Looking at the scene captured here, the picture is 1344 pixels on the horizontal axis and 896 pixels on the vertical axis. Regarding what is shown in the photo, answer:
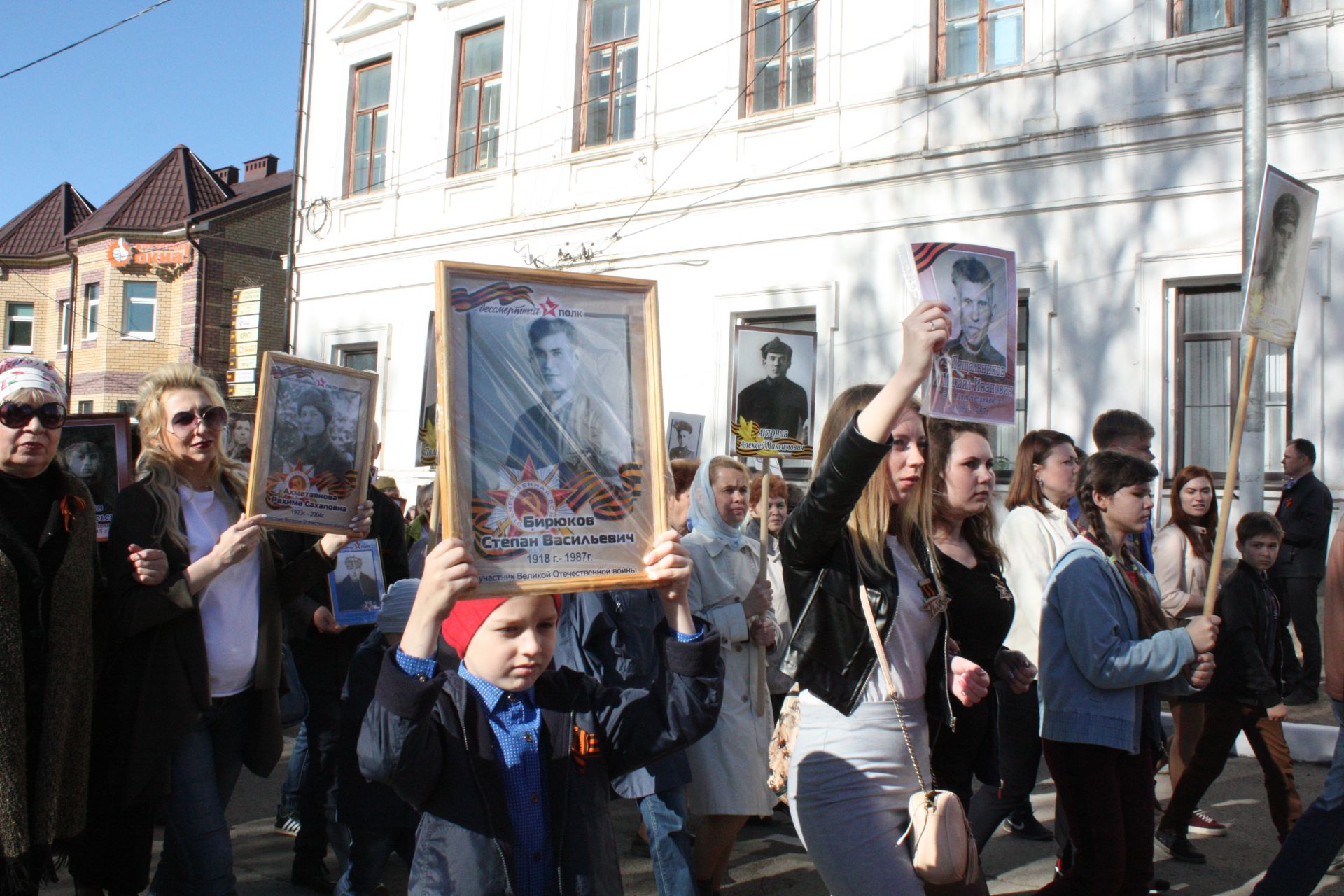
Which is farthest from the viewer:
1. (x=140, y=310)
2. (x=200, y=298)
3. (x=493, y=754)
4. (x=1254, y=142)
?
(x=140, y=310)

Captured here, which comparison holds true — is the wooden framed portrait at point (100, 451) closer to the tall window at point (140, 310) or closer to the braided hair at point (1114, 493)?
the braided hair at point (1114, 493)

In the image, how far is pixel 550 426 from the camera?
2520 mm

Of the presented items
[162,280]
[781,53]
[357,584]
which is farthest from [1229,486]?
[162,280]

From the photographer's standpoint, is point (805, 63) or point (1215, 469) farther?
point (805, 63)

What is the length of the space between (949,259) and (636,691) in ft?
8.89

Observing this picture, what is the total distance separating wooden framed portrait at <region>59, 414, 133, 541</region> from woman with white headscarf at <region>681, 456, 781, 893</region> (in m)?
2.79

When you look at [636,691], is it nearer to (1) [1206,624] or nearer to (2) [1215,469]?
(1) [1206,624]

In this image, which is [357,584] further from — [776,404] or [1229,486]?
[1229,486]

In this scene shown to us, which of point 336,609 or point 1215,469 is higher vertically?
point 1215,469

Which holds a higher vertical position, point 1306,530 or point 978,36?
point 978,36

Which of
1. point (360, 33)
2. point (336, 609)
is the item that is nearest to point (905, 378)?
point (336, 609)

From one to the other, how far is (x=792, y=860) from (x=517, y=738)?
334 centimetres

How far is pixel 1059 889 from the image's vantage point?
392 cm

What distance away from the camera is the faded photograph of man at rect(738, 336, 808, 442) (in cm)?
637
